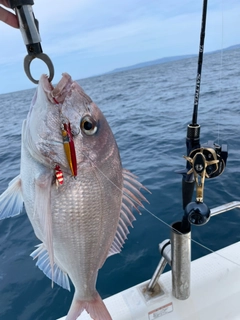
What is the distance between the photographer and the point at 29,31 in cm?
113

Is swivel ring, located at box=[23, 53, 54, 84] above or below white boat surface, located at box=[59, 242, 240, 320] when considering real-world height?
above

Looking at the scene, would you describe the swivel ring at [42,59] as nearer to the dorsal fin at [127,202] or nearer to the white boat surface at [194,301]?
the dorsal fin at [127,202]

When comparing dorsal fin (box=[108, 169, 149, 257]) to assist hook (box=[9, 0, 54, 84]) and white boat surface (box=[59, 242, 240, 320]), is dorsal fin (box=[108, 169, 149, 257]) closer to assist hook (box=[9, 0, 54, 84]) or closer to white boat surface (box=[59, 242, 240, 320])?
assist hook (box=[9, 0, 54, 84])

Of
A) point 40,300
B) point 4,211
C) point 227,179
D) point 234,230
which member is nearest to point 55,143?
point 4,211

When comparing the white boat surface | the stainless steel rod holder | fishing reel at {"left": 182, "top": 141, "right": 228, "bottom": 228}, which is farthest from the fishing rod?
the white boat surface

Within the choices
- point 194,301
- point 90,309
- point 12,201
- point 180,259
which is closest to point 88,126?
point 12,201

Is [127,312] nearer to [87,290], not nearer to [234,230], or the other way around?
[87,290]

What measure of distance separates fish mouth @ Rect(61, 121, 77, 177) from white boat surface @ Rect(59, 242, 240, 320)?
1.47m

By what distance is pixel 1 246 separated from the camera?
162 inches

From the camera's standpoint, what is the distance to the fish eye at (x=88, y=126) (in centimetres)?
130

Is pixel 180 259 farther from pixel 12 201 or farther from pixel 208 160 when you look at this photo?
pixel 12 201

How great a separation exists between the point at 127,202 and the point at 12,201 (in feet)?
1.84

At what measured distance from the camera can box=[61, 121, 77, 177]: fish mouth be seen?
124 centimetres

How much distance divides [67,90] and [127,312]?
5.78ft
